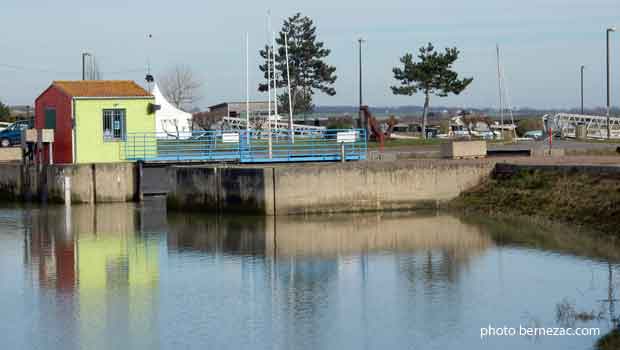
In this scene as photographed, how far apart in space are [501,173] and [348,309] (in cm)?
1702

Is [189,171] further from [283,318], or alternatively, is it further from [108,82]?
[283,318]

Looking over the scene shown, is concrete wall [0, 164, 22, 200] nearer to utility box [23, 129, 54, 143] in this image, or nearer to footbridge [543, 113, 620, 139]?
utility box [23, 129, 54, 143]

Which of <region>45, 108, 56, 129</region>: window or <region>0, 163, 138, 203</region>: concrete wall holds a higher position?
<region>45, 108, 56, 129</region>: window

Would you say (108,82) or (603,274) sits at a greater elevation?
(108,82)

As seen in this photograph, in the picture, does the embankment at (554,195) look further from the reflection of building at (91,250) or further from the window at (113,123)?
the window at (113,123)

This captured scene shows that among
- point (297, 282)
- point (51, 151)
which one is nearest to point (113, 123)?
point (51, 151)

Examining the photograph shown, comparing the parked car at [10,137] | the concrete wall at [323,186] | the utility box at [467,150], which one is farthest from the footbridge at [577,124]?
the parked car at [10,137]

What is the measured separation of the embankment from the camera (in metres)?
27.6

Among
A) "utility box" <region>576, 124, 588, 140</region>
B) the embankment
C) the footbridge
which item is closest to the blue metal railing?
the embankment

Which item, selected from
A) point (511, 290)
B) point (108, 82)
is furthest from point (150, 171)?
point (511, 290)

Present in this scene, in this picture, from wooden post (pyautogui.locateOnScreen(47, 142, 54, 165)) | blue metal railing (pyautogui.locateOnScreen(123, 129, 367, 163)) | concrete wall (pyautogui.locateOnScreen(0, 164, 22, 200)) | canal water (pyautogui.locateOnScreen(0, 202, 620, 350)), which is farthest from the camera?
concrete wall (pyautogui.locateOnScreen(0, 164, 22, 200))

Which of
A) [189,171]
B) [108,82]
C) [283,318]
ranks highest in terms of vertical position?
[108,82]

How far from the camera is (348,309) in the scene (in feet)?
60.3

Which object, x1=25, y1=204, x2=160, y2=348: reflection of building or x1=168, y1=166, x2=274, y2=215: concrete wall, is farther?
x1=168, y1=166, x2=274, y2=215: concrete wall
